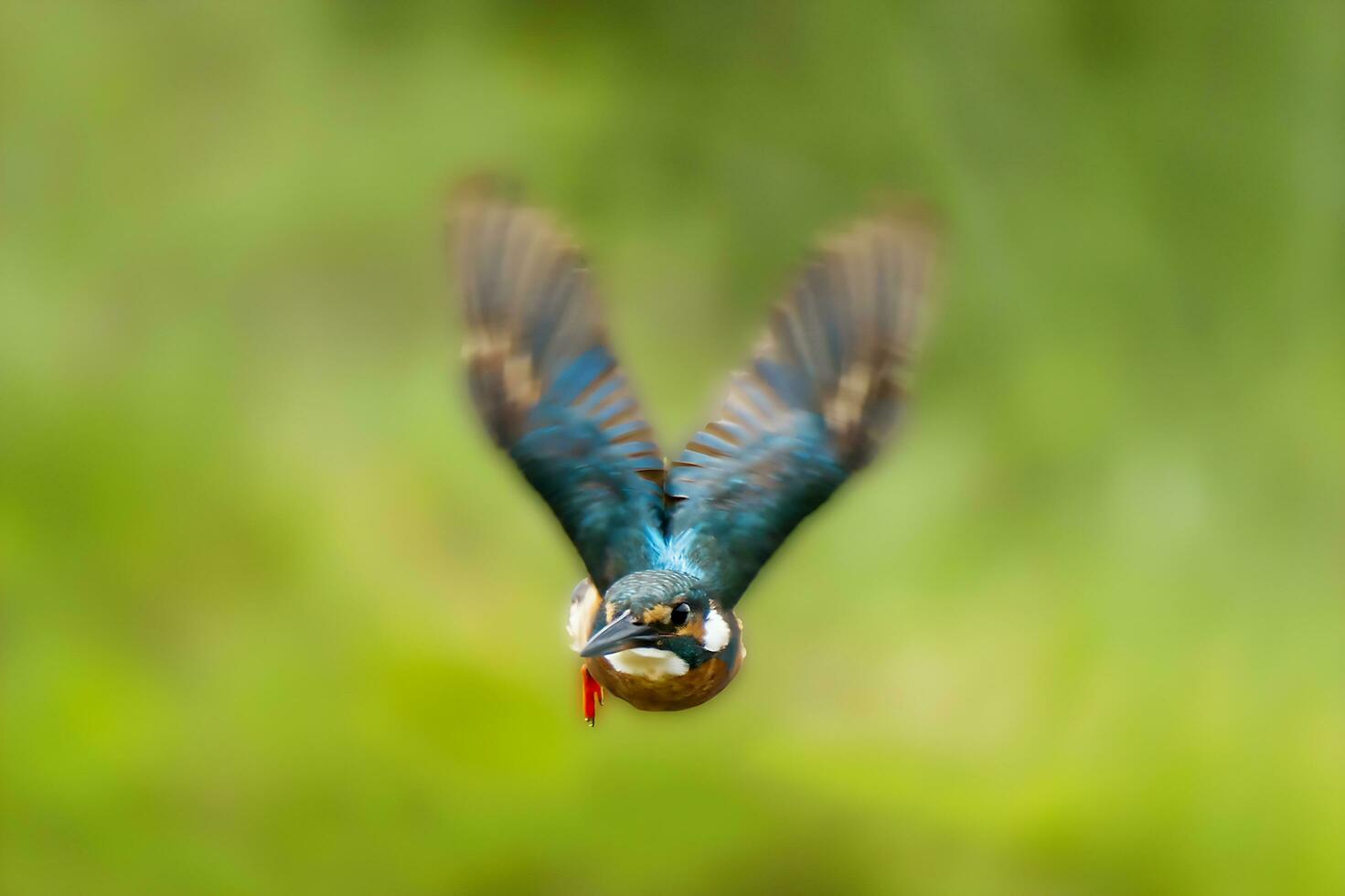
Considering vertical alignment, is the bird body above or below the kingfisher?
below

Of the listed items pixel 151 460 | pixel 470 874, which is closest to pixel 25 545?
pixel 151 460

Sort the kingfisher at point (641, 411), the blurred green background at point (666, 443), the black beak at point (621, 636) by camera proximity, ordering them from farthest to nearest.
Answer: the blurred green background at point (666, 443)
the kingfisher at point (641, 411)
the black beak at point (621, 636)

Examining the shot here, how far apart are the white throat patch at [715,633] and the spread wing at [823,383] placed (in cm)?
16

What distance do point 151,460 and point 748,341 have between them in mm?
1003

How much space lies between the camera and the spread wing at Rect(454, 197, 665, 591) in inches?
45.4

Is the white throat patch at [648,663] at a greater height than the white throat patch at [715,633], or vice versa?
the white throat patch at [715,633]

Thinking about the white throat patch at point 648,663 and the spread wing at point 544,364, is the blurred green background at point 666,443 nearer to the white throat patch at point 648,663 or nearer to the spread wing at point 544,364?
the spread wing at point 544,364

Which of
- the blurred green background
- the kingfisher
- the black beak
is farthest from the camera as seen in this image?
the blurred green background

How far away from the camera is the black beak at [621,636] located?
90 centimetres

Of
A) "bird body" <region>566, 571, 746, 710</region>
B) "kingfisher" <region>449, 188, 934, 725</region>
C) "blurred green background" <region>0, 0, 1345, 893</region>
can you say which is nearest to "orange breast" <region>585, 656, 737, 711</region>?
"bird body" <region>566, 571, 746, 710</region>

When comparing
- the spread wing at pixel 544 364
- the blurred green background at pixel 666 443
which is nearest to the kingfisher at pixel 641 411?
the spread wing at pixel 544 364

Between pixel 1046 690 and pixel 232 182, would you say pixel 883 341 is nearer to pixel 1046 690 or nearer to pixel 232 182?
pixel 1046 690

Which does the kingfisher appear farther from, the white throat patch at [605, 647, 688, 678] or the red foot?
the white throat patch at [605, 647, 688, 678]

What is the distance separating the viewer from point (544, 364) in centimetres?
120
